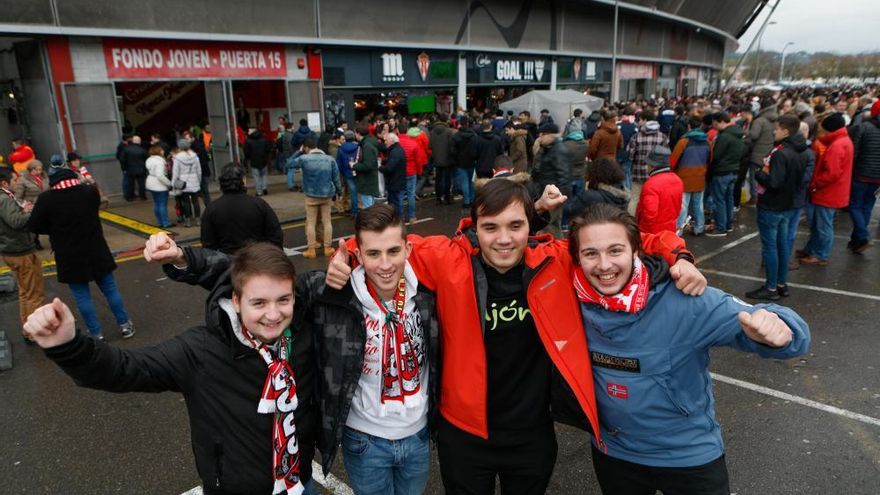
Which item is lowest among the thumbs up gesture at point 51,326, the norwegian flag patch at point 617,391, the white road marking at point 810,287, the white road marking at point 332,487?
the white road marking at point 332,487

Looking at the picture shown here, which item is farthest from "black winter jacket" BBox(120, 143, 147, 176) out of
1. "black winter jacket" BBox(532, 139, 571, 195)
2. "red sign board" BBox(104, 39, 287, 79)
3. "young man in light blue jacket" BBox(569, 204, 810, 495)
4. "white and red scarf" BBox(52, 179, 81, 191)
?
"young man in light blue jacket" BBox(569, 204, 810, 495)

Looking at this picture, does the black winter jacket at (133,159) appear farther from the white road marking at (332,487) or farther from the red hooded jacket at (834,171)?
the red hooded jacket at (834,171)

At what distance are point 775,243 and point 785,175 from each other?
0.82m

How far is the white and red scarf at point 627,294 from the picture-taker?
7.12ft

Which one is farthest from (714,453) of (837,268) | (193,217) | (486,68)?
(486,68)

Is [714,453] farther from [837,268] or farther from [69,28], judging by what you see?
[69,28]

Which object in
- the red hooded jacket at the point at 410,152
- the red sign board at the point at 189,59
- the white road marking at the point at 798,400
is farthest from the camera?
the red sign board at the point at 189,59

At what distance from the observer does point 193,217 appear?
456 inches

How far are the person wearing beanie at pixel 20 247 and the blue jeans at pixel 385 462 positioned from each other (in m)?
5.12

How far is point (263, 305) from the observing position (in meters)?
2.09

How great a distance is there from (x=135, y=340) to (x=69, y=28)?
10.4 meters

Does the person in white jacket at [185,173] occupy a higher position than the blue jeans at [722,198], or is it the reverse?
the person in white jacket at [185,173]

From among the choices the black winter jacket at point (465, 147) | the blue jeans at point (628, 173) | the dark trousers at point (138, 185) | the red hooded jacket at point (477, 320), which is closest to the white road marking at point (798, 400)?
the red hooded jacket at point (477, 320)

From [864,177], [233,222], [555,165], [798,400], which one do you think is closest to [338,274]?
[233,222]
